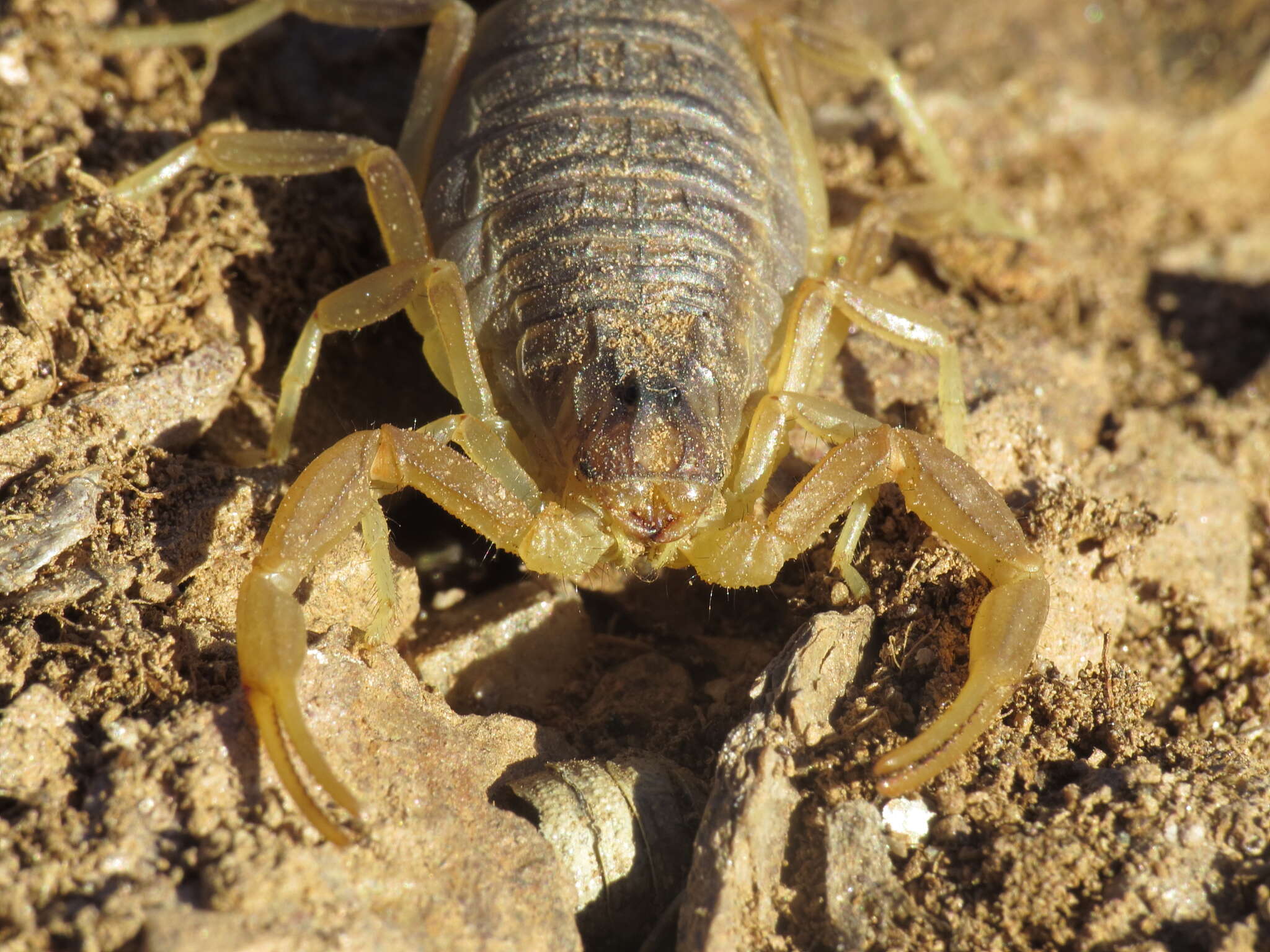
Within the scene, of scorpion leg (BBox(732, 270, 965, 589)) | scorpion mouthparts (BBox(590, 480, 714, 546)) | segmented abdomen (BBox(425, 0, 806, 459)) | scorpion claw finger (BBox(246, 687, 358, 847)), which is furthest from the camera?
scorpion leg (BBox(732, 270, 965, 589))

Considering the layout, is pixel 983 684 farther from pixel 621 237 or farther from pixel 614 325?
pixel 621 237

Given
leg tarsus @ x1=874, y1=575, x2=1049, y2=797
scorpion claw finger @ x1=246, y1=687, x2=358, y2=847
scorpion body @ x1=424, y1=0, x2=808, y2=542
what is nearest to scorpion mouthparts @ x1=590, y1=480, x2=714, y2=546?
scorpion body @ x1=424, y1=0, x2=808, y2=542

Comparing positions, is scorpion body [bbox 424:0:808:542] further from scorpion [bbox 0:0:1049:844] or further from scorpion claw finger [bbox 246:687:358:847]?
scorpion claw finger [bbox 246:687:358:847]

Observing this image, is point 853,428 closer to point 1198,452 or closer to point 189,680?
point 1198,452

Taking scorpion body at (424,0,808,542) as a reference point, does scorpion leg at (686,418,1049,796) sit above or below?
below

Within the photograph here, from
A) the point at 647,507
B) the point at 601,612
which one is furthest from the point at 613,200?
the point at 601,612

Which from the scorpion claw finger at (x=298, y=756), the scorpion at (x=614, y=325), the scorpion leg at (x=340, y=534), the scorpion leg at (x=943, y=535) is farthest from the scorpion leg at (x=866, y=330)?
the scorpion claw finger at (x=298, y=756)

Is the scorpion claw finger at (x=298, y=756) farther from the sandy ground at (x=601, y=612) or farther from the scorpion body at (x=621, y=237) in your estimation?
the scorpion body at (x=621, y=237)

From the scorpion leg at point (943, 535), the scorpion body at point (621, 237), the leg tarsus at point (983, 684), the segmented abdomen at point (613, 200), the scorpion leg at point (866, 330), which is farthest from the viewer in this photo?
the scorpion leg at point (866, 330)
